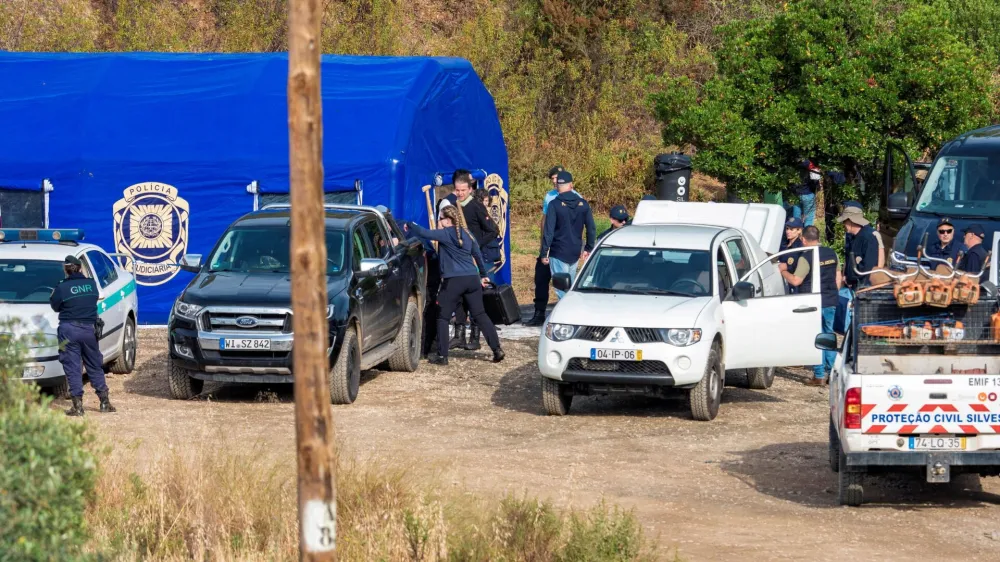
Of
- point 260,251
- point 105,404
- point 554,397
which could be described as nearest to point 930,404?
point 554,397

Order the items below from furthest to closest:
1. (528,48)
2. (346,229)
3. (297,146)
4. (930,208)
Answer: (528,48), (930,208), (346,229), (297,146)

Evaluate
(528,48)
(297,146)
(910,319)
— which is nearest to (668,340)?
(910,319)

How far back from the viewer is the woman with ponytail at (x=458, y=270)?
15.9 metres

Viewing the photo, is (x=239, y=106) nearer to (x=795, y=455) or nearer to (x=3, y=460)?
(x=795, y=455)

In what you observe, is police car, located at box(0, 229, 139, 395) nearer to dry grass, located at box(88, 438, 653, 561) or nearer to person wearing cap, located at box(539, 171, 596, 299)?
dry grass, located at box(88, 438, 653, 561)

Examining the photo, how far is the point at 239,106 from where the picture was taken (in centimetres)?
2028

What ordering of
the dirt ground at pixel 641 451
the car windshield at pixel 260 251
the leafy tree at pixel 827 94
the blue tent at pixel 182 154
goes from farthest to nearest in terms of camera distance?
the leafy tree at pixel 827 94 → the blue tent at pixel 182 154 → the car windshield at pixel 260 251 → the dirt ground at pixel 641 451

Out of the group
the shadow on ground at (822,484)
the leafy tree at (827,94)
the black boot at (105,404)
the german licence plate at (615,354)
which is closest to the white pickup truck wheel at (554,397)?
the german licence plate at (615,354)

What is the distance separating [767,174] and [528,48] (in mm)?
17881

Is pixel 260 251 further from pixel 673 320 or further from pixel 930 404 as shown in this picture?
pixel 930 404

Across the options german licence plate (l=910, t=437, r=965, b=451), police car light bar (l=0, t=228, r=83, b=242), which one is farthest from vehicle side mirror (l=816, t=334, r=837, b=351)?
police car light bar (l=0, t=228, r=83, b=242)

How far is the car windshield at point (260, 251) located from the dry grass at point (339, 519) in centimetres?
503

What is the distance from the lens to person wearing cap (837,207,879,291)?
14820 millimetres

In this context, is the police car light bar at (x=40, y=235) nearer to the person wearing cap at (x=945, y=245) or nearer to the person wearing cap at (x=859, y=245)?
the person wearing cap at (x=859, y=245)
